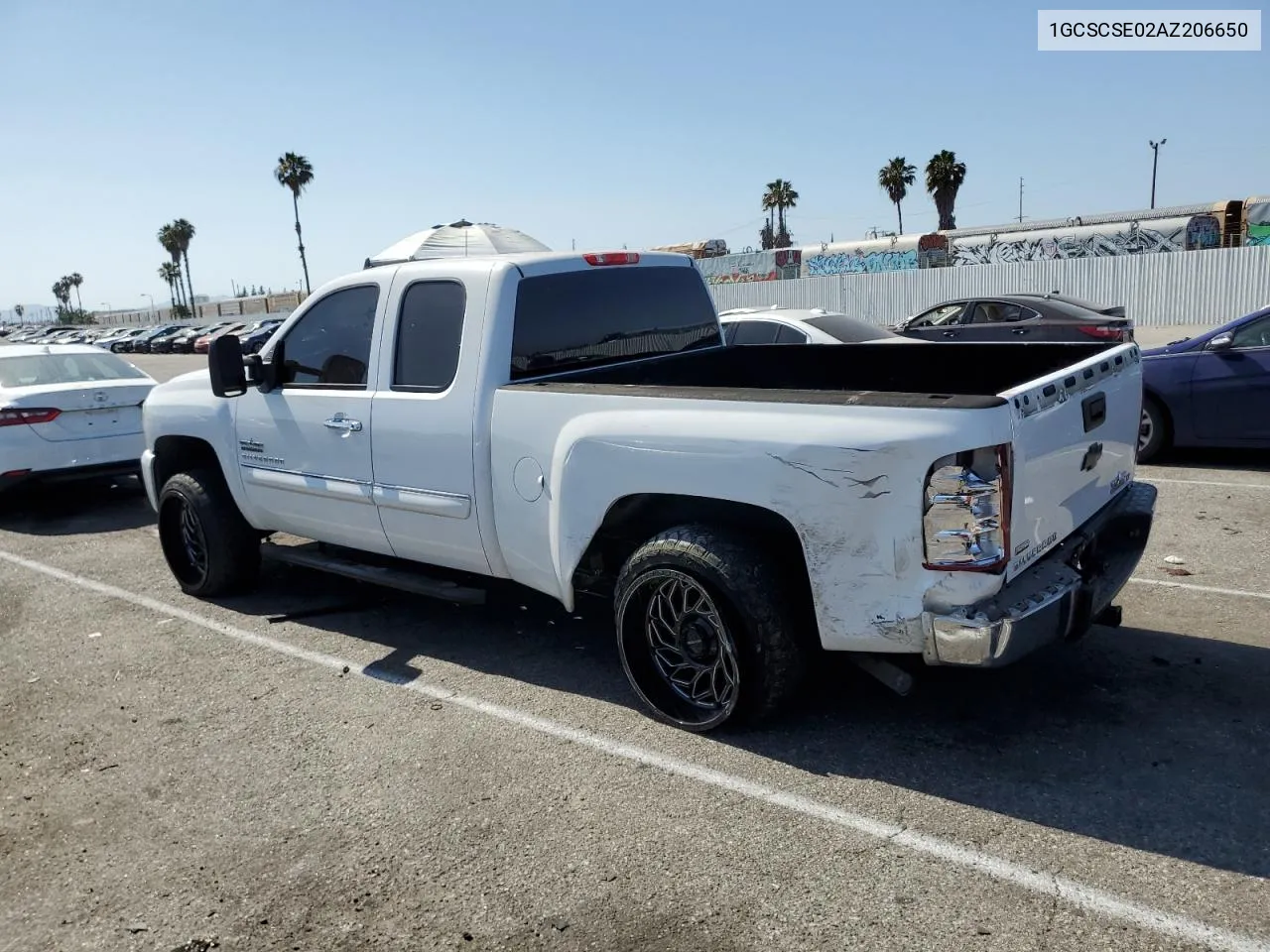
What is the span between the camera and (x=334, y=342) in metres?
5.41

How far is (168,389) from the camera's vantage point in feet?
21.4

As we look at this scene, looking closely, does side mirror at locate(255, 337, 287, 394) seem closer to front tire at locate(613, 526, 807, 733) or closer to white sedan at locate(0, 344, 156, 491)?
front tire at locate(613, 526, 807, 733)

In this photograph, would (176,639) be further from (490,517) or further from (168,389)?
(490,517)

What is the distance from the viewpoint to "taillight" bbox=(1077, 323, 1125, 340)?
1266cm

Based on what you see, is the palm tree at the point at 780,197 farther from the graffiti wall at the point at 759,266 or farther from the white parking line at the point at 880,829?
the white parking line at the point at 880,829

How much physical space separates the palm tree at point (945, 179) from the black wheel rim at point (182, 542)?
168ft

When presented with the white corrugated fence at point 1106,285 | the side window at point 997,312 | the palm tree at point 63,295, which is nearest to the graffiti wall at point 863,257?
the white corrugated fence at point 1106,285

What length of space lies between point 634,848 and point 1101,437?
2.48 metres

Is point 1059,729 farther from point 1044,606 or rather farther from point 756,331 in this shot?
point 756,331

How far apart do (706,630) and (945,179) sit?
5468 centimetres

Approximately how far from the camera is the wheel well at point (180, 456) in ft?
21.3

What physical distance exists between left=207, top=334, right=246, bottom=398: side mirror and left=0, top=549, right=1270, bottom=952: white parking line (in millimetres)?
1471

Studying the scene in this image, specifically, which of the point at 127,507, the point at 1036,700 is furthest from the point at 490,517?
the point at 127,507

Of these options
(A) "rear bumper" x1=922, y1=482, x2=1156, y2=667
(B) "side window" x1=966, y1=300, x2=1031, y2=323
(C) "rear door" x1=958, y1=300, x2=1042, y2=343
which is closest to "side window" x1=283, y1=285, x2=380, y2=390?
(A) "rear bumper" x1=922, y1=482, x2=1156, y2=667
